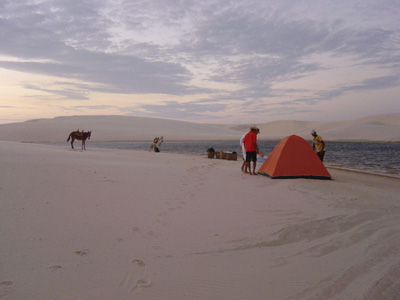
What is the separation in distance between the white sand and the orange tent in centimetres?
325

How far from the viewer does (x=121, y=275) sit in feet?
10.7

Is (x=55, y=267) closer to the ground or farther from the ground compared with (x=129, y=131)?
closer to the ground

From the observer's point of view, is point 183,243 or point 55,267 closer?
point 55,267

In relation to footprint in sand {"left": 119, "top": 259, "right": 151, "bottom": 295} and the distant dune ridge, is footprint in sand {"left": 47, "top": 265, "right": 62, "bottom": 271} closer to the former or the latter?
footprint in sand {"left": 119, "top": 259, "right": 151, "bottom": 295}

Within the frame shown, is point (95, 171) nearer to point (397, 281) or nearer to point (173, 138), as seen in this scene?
point (397, 281)

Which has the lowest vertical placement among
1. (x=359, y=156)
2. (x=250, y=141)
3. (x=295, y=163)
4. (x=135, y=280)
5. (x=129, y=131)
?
(x=135, y=280)

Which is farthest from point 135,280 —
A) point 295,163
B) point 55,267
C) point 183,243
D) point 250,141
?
point 250,141

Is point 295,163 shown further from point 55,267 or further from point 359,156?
point 359,156

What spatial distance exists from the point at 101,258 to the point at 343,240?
11.0 feet

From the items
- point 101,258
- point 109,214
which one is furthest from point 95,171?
point 101,258

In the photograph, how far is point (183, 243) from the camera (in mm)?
4230

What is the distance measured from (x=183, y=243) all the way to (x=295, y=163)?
7.41m

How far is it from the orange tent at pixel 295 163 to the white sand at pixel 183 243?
128 inches

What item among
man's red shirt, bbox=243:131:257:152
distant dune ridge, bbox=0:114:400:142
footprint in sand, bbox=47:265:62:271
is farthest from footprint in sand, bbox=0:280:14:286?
distant dune ridge, bbox=0:114:400:142
